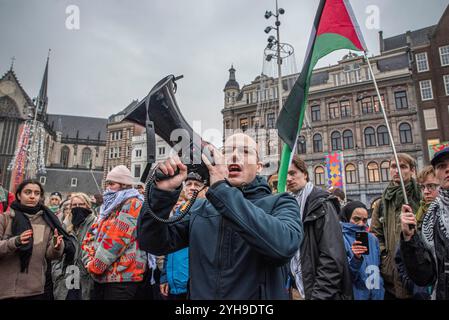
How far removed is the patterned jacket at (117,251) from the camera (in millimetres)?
3248

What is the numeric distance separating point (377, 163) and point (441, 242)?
3025 centimetres

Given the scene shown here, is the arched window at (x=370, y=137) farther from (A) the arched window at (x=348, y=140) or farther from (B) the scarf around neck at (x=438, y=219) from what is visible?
(B) the scarf around neck at (x=438, y=219)

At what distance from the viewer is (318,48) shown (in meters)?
3.55

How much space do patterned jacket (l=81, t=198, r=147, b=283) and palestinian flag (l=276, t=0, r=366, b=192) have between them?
81.9 inches

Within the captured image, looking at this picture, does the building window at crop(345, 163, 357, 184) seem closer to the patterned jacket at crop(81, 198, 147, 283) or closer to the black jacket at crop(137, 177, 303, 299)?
the patterned jacket at crop(81, 198, 147, 283)

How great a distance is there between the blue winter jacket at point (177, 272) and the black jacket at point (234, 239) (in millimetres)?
1758

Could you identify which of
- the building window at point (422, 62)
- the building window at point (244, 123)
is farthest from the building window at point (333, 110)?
the building window at point (244, 123)

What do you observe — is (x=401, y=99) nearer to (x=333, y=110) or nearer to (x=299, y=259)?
(x=333, y=110)

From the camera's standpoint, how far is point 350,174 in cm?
3058

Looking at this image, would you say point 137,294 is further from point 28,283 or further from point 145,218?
point 145,218

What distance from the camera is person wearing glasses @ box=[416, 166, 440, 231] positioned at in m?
3.35

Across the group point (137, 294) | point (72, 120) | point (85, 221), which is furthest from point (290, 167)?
point (72, 120)

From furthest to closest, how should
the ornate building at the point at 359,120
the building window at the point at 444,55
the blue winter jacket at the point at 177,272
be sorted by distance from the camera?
the building window at the point at 444,55
the ornate building at the point at 359,120
the blue winter jacket at the point at 177,272

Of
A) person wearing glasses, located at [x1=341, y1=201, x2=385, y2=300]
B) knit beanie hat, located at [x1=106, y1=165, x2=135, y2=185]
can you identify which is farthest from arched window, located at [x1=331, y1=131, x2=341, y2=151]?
knit beanie hat, located at [x1=106, y1=165, x2=135, y2=185]
